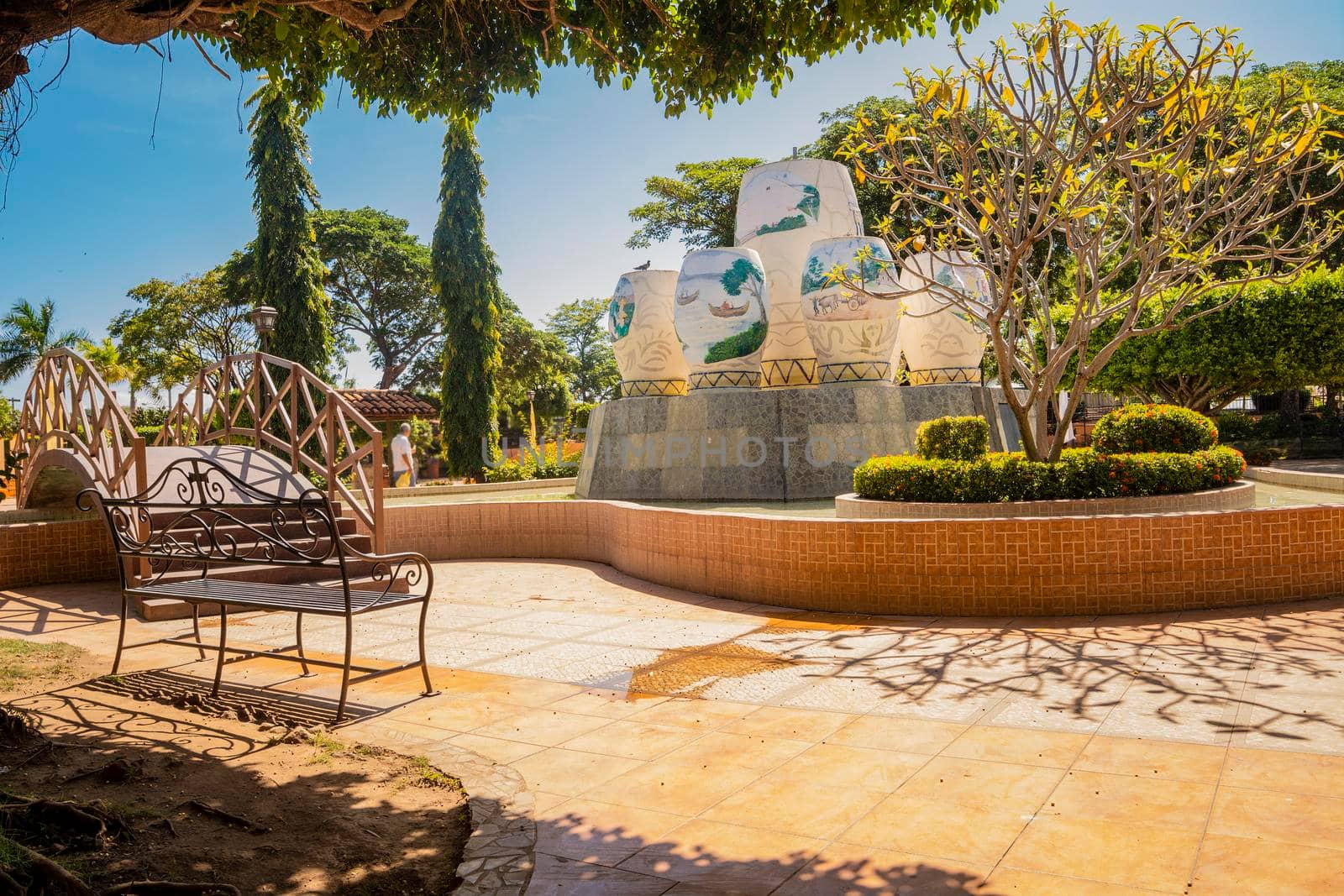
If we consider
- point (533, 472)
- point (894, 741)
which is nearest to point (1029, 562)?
point (894, 741)

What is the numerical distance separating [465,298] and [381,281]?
15.5 meters

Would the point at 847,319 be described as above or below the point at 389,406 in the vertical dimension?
below

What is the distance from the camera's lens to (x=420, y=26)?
629cm

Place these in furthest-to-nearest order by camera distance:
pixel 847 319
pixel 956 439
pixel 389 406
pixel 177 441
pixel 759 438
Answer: pixel 389 406
pixel 847 319
pixel 759 438
pixel 177 441
pixel 956 439

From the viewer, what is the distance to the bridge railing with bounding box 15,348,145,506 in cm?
924

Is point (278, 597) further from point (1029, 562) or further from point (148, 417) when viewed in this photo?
point (148, 417)

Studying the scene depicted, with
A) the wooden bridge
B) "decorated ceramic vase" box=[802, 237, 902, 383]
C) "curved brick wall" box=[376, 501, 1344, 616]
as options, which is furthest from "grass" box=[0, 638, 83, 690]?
"decorated ceramic vase" box=[802, 237, 902, 383]

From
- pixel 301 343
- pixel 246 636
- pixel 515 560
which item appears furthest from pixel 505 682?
pixel 301 343

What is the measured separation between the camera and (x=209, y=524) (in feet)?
24.3

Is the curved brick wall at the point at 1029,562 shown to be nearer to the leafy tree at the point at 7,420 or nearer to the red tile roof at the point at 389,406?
the red tile roof at the point at 389,406

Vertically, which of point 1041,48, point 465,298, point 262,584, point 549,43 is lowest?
point 262,584

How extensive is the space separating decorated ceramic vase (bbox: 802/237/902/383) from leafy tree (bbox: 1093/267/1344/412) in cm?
910

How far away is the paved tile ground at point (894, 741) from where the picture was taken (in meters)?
3.08

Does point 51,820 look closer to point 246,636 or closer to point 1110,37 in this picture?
point 246,636
